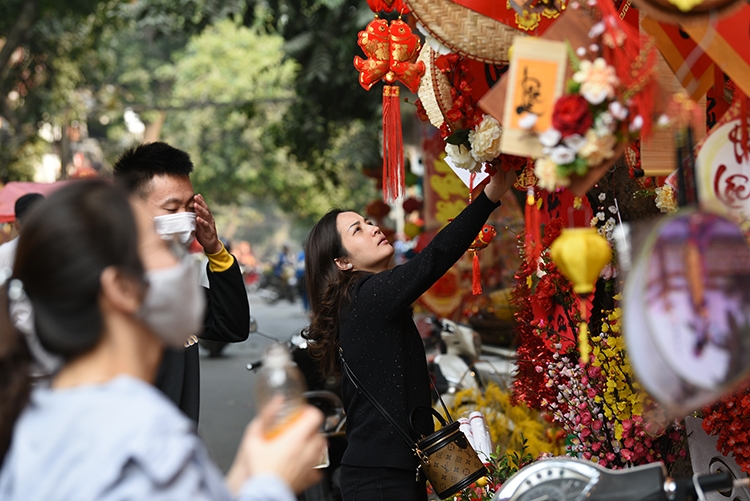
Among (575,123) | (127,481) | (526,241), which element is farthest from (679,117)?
(526,241)

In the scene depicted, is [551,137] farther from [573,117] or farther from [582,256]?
[582,256]

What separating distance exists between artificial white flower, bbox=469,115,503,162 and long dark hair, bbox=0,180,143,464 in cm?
124

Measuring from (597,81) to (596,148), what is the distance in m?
0.14

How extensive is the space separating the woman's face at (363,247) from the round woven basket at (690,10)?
54.3 inches

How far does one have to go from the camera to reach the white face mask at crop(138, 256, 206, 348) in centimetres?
148

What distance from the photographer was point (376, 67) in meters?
2.96

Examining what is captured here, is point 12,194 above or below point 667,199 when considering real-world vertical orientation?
below

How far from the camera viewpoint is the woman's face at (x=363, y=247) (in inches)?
114

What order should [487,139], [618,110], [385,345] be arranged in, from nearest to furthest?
1. [618,110]
2. [487,139]
3. [385,345]

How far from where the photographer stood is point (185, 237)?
2773mm

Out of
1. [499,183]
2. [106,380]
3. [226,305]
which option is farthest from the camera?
[226,305]

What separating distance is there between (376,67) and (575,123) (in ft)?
4.52

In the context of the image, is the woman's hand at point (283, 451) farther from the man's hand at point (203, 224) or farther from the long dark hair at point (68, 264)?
the man's hand at point (203, 224)

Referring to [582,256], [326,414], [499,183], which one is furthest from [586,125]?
[326,414]
